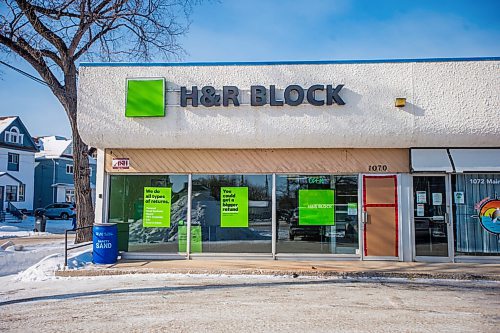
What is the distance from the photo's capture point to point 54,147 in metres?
49.9

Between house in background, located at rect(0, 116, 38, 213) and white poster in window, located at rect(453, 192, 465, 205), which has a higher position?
house in background, located at rect(0, 116, 38, 213)

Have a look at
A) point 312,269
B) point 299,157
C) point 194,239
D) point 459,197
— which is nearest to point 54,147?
point 194,239

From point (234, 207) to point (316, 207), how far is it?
2.31 m

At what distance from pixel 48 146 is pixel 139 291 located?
46385 mm

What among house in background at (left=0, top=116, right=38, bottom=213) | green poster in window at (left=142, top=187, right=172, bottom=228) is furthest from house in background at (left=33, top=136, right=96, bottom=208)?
green poster in window at (left=142, top=187, right=172, bottom=228)

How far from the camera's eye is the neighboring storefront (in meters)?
12.1

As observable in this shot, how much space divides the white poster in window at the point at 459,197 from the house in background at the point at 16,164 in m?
38.1

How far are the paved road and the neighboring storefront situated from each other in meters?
2.32

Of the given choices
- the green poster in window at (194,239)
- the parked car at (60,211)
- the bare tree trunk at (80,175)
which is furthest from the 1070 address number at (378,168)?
the parked car at (60,211)

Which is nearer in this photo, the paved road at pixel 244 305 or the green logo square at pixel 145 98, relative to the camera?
the paved road at pixel 244 305

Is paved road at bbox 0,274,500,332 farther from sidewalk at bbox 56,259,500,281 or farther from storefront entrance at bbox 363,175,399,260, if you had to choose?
storefront entrance at bbox 363,175,399,260

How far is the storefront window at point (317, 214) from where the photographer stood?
41.2ft

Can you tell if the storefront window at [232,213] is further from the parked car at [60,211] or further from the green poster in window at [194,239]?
the parked car at [60,211]

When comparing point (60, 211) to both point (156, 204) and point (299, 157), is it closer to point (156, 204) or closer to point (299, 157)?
point (156, 204)
